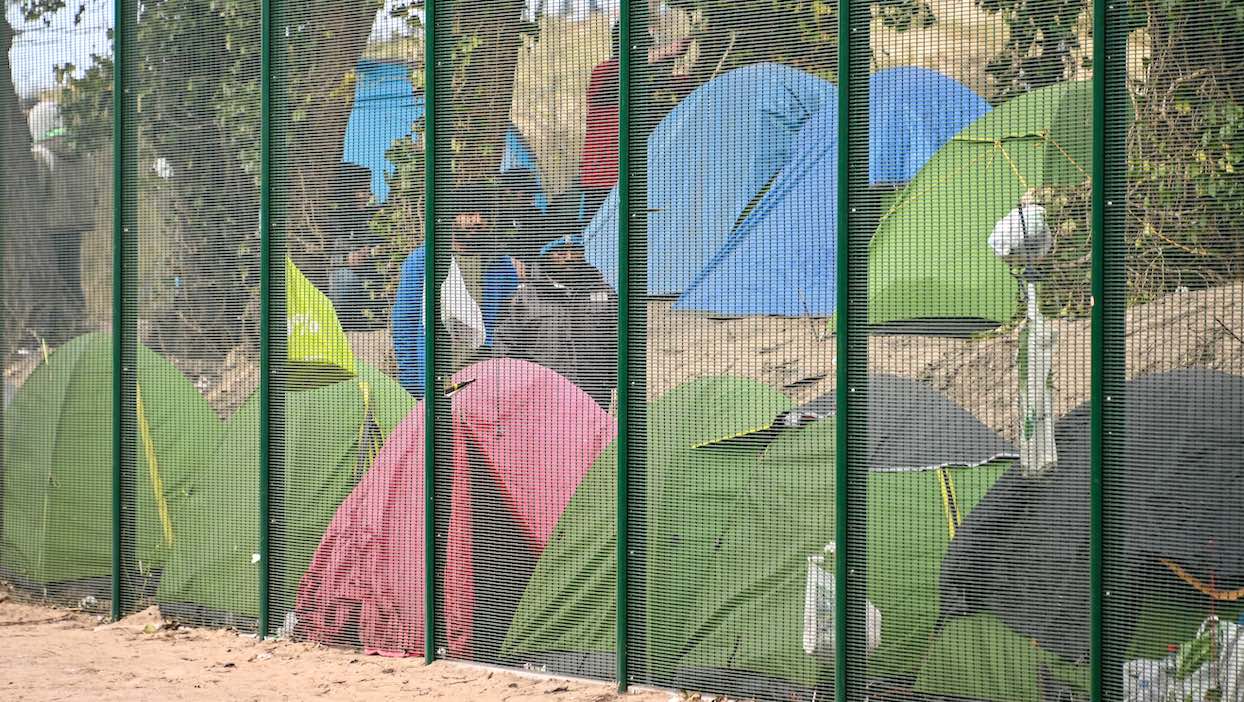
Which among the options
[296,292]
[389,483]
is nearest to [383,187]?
[296,292]

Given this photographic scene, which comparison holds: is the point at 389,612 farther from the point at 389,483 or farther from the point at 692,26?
the point at 692,26

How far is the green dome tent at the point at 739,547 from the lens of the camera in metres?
5.34

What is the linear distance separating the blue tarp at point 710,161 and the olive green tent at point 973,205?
628 mm

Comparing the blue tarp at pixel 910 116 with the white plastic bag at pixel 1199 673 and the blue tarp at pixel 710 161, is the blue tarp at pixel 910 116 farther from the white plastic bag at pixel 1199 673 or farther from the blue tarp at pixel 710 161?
the white plastic bag at pixel 1199 673

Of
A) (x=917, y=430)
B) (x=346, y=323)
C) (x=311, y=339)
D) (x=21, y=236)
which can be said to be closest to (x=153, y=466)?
(x=311, y=339)

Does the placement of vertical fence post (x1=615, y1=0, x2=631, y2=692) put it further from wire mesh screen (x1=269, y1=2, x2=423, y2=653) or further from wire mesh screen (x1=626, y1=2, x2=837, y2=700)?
wire mesh screen (x1=269, y1=2, x2=423, y2=653)

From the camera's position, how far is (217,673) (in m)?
6.46

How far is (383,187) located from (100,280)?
2152mm

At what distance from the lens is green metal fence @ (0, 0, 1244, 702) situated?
4.99m

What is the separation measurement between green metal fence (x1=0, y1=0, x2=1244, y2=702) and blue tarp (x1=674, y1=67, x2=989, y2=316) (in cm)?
2

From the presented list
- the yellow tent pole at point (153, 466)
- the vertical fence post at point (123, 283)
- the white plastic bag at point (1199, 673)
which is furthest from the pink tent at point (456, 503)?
the white plastic bag at point (1199, 673)

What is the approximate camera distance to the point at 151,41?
7379 millimetres

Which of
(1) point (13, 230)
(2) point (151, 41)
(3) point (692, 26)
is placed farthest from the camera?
(1) point (13, 230)

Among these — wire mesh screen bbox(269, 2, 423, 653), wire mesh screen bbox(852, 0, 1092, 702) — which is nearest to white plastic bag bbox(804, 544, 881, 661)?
wire mesh screen bbox(852, 0, 1092, 702)
